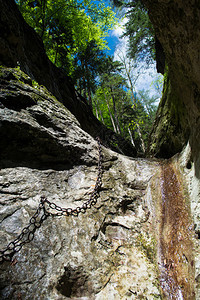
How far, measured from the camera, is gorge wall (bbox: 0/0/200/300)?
209cm

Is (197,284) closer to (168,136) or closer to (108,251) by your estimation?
(108,251)

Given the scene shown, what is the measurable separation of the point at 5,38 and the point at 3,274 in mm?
5588

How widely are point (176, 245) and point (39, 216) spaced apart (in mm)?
2267

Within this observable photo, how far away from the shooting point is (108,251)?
8.43 feet

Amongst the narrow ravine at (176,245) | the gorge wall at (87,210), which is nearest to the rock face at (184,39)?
the gorge wall at (87,210)

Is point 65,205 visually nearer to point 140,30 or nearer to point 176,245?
point 176,245

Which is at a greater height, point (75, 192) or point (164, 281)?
point (75, 192)

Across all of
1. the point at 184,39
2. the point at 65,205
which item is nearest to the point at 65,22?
the point at 184,39

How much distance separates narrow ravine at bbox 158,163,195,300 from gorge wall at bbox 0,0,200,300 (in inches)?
0.6

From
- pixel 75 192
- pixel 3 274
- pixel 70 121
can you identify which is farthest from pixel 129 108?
pixel 3 274

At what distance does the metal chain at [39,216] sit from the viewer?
84.3 inches

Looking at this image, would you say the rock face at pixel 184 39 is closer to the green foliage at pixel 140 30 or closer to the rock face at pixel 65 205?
the rock face at pixel 65 205

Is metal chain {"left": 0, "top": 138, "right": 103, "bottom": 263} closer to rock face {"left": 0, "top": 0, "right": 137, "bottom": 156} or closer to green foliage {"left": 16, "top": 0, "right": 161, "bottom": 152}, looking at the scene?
rock face {"left": 0, "top": 0, "right": 137, "bottom": 156}

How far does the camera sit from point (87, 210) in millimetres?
3072
